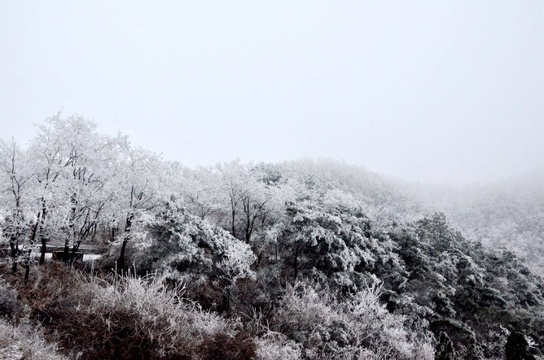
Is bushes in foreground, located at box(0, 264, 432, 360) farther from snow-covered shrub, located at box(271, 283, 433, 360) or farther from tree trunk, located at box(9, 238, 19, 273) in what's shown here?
tree trunk, located at box(9, 238, 19, 273)

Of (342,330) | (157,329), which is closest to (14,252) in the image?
(157,329)

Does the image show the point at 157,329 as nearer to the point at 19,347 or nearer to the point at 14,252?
the point at 19,347

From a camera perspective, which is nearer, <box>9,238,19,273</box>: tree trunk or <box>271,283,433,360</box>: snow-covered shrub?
<box>271,283,433,360</box>: snow-covered shrub

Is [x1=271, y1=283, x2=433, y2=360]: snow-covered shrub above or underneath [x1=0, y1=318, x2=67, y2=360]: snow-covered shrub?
underneath

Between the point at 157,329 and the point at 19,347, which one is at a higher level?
the point at 19,347

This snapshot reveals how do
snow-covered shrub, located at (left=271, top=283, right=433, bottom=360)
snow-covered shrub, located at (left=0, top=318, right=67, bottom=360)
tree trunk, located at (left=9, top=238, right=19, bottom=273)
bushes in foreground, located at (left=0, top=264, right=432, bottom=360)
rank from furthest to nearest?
tree trunk, located at (left=9, top=238, right=19, bottom=273) → snow-covered shrub, located at (left=271, top=283, right=433, bottom=360) → bushes in foreground, located at (left=0, top=264, right=432, bottom=360) → snow-covered shrub, located at (left=0, top=318, right=67, bottom=360)

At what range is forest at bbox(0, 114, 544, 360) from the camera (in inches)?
365

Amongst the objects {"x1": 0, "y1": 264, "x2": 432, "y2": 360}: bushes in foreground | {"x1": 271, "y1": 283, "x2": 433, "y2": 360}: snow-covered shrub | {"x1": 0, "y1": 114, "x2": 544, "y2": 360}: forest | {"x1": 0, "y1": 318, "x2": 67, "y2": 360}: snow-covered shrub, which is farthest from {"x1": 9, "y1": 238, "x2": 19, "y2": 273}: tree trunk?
{"x1": 271, "y1": 283, "x2": 433, "y2": 360}: snow-covered shrub

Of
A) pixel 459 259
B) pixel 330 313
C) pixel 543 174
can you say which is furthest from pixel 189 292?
pixel 543 174

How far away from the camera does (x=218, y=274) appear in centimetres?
1652

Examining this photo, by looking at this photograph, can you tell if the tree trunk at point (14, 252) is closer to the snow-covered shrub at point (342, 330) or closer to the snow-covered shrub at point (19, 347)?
the snow-covered shrub at point (19, 347)

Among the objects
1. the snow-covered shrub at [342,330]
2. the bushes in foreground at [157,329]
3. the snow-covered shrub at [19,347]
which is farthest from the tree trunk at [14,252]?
the snow-covered shrub at [342,330]

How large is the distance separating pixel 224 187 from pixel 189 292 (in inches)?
343

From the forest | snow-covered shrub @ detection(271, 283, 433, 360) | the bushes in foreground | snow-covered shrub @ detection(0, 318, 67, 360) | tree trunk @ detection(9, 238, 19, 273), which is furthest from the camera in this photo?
tree trunk @ detection(9, 238, 19, 273)
